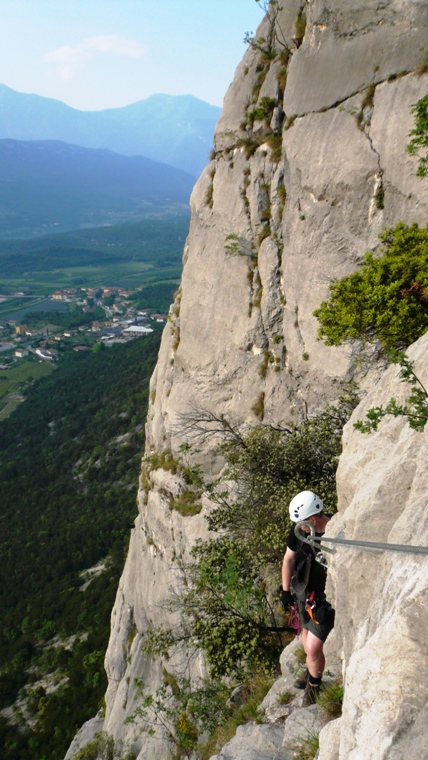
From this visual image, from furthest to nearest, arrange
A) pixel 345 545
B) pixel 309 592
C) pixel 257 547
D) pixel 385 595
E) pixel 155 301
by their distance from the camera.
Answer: pixel 155 301 < pixel 257 547 < pixel 309 592 < pixel 345 545 < pixel 385 595

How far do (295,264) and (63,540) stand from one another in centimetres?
5437

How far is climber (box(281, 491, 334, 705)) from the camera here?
6953mm

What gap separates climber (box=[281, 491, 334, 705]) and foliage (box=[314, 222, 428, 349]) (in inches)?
155

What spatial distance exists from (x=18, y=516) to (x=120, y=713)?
2128 inches

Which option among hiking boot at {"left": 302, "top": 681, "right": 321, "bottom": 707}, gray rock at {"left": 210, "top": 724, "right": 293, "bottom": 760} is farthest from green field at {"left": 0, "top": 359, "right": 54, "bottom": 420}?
hiking boot at {"left": 302, "top": 681, "right": 321, "bottom": 707}

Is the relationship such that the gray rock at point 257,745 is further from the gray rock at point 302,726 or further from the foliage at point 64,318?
the foliage at point 64,318

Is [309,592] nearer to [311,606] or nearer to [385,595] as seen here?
[311,606]

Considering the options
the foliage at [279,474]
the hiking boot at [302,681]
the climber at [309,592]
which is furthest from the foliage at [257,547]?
the climber at [309,592]

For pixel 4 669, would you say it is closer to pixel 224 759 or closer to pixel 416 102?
pixel 224 759

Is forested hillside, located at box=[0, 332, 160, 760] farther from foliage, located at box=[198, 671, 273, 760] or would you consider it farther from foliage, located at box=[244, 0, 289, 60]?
foliage, located at box=[244, 0, 289, 60]

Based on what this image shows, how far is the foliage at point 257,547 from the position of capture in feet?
34.0

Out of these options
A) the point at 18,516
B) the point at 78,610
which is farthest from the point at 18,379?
the point at 78,610

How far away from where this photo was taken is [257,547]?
1110 cm

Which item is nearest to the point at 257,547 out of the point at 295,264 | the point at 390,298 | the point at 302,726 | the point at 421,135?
the point at 302,726
